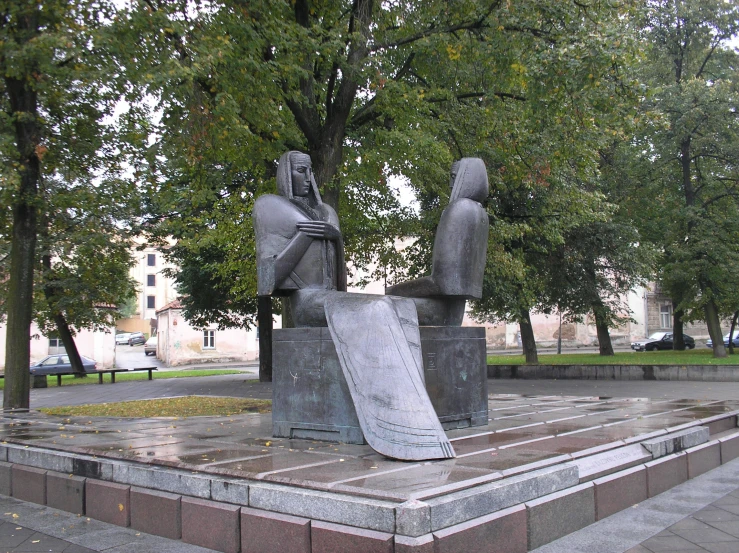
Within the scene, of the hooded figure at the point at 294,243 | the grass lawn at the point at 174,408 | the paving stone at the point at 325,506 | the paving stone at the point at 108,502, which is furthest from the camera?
the grass lawn at the point at 174,408

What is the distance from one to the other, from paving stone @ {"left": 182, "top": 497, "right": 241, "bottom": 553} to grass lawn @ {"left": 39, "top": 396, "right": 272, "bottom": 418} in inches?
258

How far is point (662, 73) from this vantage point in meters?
26.0

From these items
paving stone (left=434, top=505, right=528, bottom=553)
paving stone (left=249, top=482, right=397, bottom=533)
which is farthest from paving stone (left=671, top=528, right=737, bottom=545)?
paving stone (left=249, top=482, right=397, bottom=533)

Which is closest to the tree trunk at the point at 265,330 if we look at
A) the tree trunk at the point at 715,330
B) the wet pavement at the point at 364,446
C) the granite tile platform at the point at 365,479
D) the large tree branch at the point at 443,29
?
the large tree branch at the point at 443,29

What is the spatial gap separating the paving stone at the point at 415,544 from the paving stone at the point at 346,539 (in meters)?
0.06

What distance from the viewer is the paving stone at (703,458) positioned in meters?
6.48

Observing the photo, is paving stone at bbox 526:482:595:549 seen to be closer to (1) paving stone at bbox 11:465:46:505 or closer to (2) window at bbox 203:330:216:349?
(1) paving stone at bbox 11:465:46:505

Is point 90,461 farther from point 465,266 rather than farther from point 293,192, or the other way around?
point 465,266

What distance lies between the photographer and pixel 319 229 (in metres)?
7.16

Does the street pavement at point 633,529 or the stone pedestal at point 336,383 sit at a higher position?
the stone pedestal at point 336,383

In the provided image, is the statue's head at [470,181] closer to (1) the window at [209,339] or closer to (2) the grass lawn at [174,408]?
(2) the grass lawn at [174,408]

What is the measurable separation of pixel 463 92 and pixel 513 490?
11.9 metres

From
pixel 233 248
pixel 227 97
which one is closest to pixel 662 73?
pixel 233 248

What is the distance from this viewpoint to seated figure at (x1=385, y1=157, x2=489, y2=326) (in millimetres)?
7277
